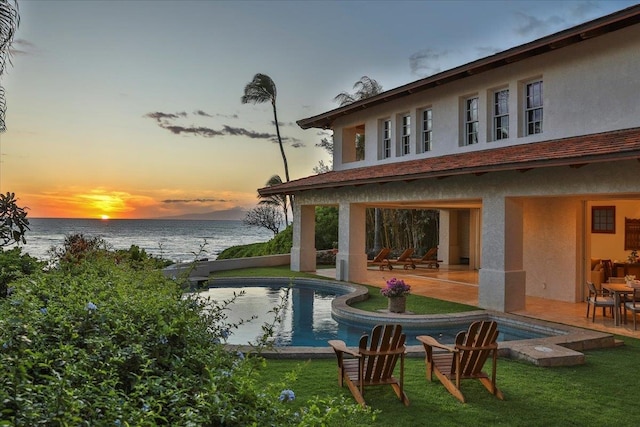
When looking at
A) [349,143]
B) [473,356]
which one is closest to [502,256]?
[473,356]

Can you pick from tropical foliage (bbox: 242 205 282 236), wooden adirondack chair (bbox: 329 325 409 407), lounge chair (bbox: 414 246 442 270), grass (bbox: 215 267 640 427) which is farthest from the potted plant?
tropical foliage (bbox: 242 205 282 236)

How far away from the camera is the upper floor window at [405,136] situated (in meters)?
18.5

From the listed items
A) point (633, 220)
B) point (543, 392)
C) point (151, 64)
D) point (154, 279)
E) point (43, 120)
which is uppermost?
point (151, 64)

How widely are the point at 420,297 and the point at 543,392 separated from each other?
27.8 ft

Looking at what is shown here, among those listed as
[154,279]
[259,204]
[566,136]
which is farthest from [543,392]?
[259,204]

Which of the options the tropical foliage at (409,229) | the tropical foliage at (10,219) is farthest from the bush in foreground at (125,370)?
the tropical foliage at (409,229)

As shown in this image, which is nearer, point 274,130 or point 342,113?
point 342,113

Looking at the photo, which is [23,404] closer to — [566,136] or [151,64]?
[566,136]

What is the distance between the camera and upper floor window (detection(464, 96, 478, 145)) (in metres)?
15.8

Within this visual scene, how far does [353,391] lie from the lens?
6.29m

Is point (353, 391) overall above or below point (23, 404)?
below

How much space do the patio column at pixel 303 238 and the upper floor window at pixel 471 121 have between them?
331 inches

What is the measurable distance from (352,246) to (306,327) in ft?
23.7

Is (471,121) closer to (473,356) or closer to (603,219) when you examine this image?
(603,219)
